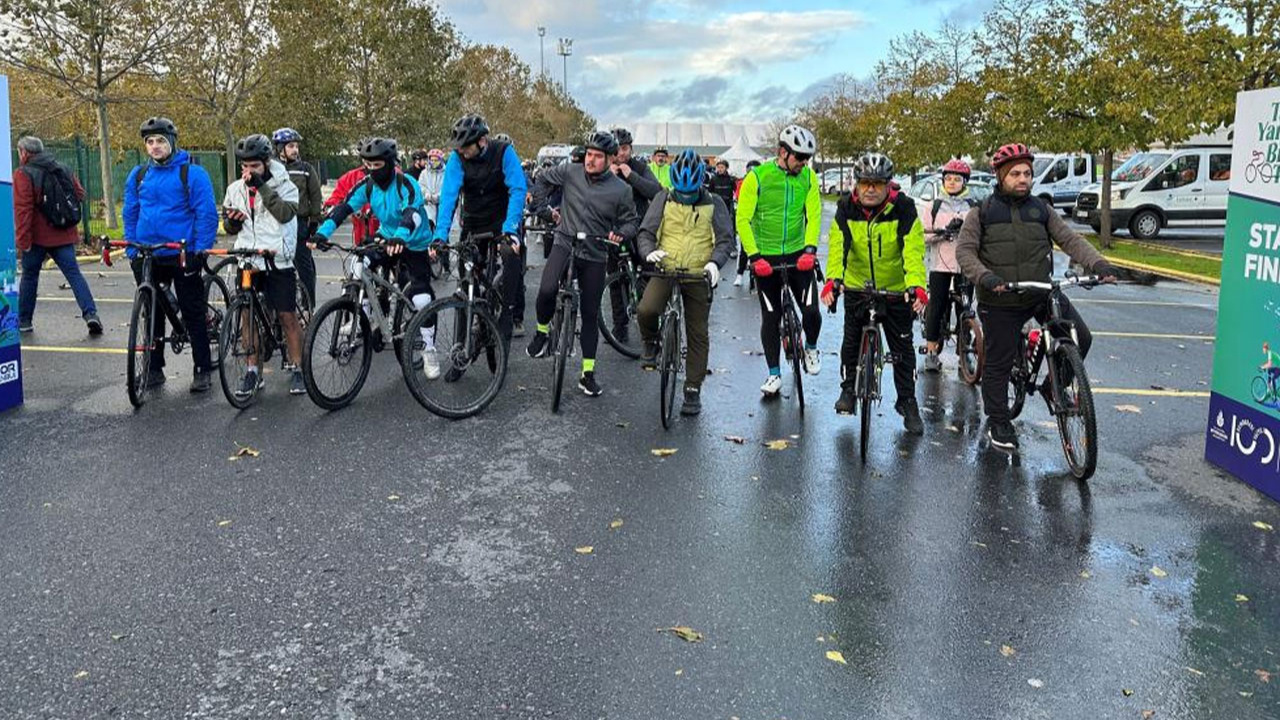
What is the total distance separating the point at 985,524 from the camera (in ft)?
17.0

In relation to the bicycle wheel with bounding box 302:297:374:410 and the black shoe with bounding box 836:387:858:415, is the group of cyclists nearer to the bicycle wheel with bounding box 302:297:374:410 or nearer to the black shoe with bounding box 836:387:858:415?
the black shoe with bounding box 836:387:858:415

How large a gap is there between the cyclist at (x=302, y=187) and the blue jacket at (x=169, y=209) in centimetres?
221

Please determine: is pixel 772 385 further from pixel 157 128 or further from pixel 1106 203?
pixel 1106 203

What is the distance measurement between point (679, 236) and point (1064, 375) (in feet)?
8.71

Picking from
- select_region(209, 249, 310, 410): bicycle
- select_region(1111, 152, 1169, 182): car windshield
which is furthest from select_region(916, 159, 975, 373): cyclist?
select_region(1111, 152, 1169, 182): car windshield

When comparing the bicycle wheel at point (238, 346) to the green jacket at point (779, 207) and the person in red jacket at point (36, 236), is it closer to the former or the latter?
the person in red jacket at point (36, 236)

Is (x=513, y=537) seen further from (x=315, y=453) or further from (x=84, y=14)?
(x=84, y=14)

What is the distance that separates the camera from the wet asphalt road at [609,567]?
3502mm

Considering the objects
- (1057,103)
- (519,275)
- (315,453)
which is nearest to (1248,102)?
(519,275)

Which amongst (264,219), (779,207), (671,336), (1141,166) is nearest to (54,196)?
(264,219)

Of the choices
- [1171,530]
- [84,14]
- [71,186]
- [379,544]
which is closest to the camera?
[379,544]

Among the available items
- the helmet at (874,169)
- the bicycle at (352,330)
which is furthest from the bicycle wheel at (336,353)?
the helmet at (874,169)

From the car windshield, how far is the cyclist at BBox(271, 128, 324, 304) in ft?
72.8

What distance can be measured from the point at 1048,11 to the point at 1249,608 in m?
21.7
